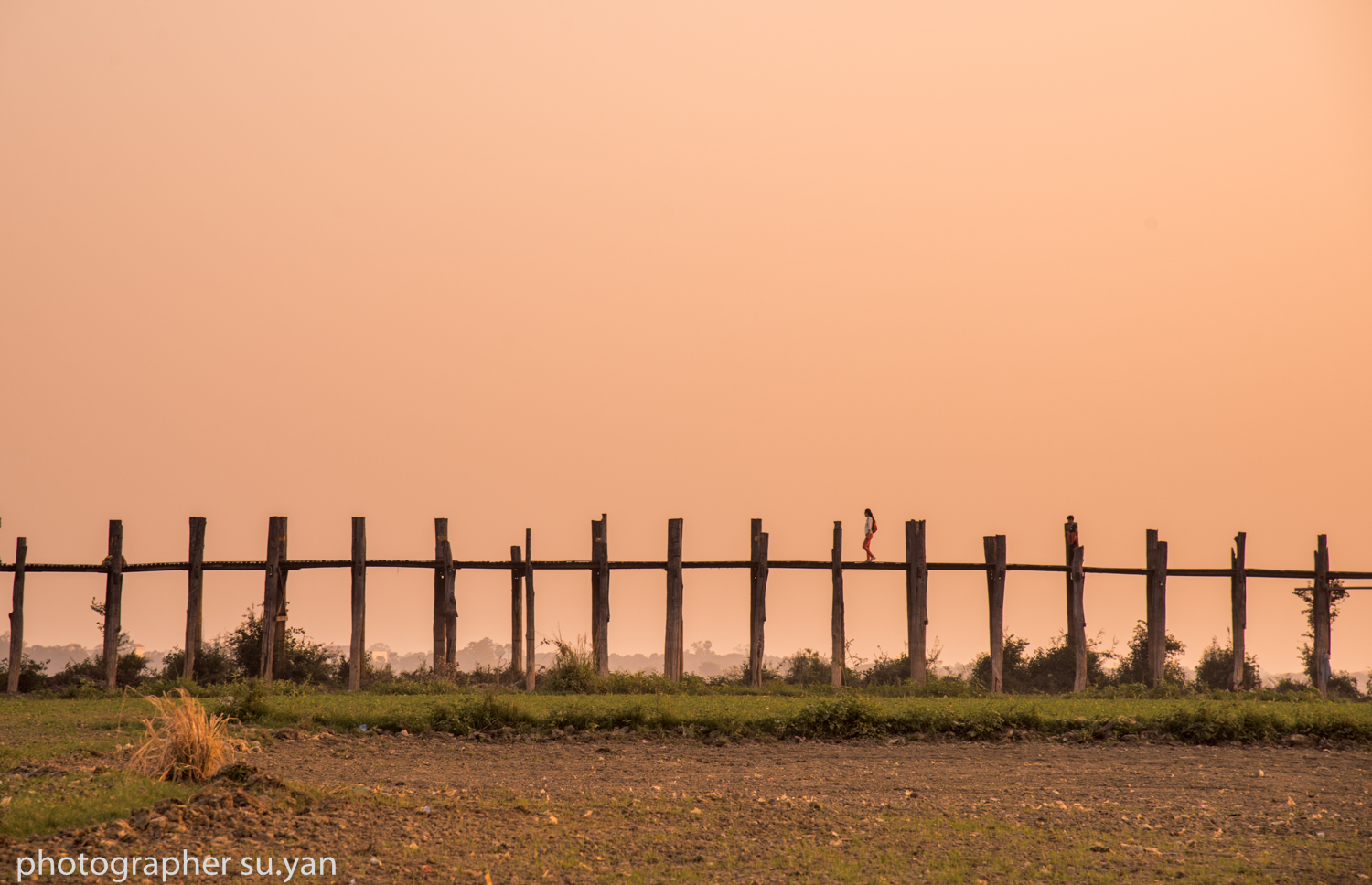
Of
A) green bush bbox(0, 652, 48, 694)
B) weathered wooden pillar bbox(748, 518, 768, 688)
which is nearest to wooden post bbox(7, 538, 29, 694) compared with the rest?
green bush bbox(0, 652, 48, 694)

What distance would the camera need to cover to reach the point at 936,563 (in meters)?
23.3

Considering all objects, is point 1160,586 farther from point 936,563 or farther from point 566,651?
point 566,651

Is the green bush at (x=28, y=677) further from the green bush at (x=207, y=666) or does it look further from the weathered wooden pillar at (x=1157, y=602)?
the weathered wooden pillar at (x=1157, y=602)

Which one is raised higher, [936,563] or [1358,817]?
[936,563]

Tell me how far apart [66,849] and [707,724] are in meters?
9.28

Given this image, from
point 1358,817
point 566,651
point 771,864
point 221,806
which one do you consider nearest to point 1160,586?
point 566,651

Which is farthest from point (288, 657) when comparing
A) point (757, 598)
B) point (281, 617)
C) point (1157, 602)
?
point (1157, 602)

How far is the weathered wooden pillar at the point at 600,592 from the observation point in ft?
76.9

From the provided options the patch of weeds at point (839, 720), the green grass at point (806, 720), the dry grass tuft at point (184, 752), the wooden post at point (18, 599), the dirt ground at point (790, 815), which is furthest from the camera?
the wooden post at point (18, 599)

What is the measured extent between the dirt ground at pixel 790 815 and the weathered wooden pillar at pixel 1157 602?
28.9 feet

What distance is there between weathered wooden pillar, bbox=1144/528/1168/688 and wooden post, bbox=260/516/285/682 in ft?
56.0

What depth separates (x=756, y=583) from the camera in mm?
23781

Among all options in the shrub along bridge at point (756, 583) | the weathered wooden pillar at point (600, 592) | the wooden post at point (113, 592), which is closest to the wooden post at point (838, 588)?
the shrub along bridge at point (756, 583)

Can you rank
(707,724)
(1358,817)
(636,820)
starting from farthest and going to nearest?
(707,724) → (1358,817) → (636,820)
